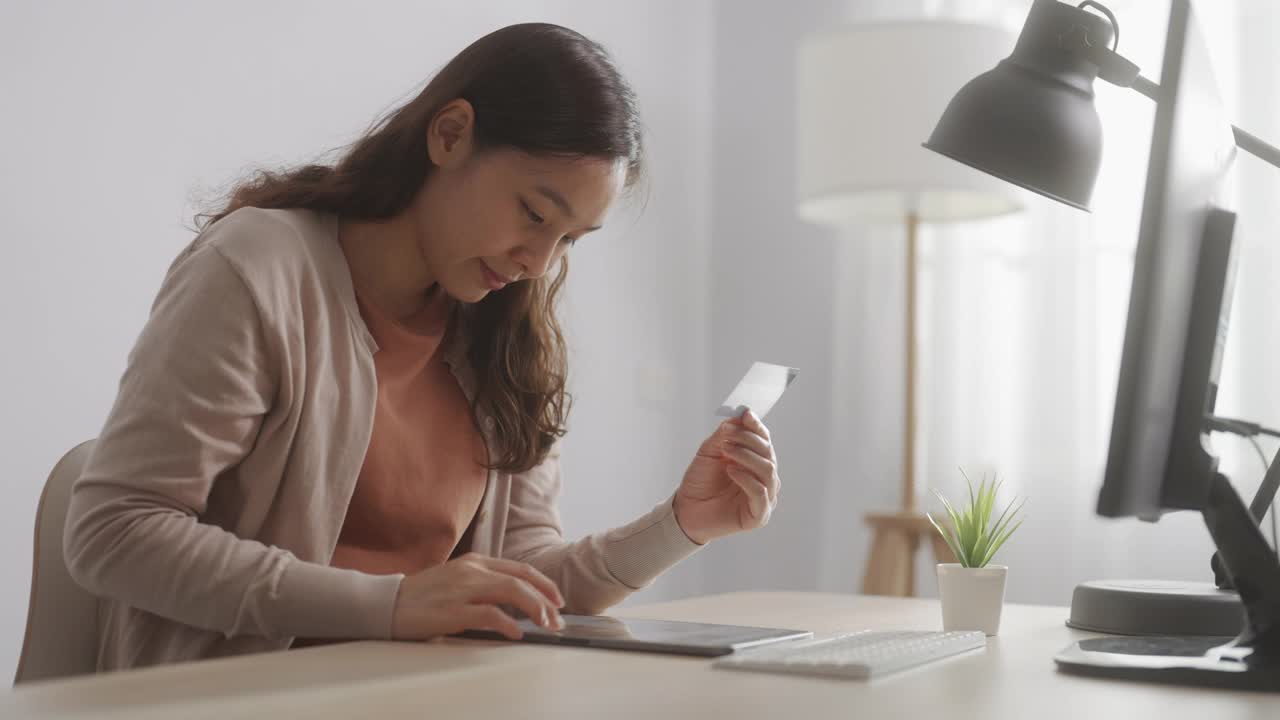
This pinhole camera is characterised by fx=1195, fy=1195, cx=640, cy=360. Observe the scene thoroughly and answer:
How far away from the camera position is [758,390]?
1.21m

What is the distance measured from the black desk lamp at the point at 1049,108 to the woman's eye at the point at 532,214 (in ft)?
1.38

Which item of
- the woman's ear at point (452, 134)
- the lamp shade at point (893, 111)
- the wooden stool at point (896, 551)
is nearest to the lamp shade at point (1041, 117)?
the woman's ear at point (452, 134)

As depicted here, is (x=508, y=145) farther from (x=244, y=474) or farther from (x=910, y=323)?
(x=910, y=323)

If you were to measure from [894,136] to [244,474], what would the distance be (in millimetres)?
1679

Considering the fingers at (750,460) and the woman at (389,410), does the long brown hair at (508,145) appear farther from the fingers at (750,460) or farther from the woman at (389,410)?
the fingers at (750,460)

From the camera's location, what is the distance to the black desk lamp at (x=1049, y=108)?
101 centimetres

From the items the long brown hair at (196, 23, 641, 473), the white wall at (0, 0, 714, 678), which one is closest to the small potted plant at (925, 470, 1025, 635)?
the long brown hair at (196, 23, 641, 473)

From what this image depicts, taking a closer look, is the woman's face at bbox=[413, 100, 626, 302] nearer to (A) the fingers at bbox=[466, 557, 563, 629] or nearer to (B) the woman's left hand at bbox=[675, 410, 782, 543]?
(B) the woman's left hand at bbox=[675, 410, 782, 543]

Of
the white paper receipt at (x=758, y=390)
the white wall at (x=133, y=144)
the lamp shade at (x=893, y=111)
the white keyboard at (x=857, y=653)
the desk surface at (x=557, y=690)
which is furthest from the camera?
the lamp shade at (x=893, y=111)

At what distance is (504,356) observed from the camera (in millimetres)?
1365

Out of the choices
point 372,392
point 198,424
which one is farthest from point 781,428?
point 198,424

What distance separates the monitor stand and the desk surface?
0.6 inches

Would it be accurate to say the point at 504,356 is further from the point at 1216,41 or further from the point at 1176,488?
the point at 1216,41

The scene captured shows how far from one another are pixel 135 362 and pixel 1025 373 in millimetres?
2115
